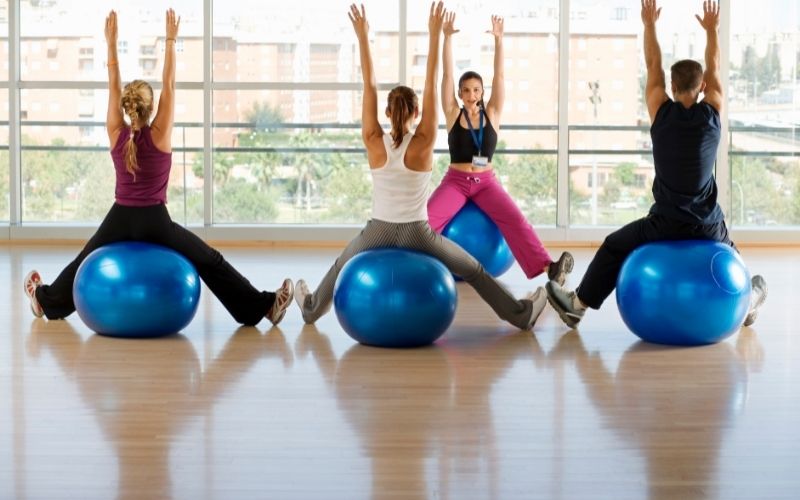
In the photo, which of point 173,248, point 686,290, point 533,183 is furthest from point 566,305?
point 533,183

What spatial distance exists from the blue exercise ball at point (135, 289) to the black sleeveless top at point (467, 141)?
72.1 inches

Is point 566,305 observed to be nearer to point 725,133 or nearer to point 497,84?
point 497,84

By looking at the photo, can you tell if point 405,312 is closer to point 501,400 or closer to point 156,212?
point 501,400

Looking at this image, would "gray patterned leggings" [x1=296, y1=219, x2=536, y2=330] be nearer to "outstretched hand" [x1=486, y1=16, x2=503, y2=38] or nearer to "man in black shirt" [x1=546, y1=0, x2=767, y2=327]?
"man in black shirt" [x1=546, y1=0, x2=767, y2=327]

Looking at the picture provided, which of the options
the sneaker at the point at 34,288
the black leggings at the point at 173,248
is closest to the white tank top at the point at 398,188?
the black leggings at the point at 173,248

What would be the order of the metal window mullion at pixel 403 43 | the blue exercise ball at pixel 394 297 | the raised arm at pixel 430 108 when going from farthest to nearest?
the metal window mullion at pixel 403 43 → the raised arm at pixel 430 108 → the blue exercise ball at pixel 394 297

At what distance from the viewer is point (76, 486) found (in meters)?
2.91

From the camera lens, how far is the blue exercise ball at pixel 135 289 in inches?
192

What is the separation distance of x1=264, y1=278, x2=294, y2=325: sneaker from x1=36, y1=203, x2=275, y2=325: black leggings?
28mm

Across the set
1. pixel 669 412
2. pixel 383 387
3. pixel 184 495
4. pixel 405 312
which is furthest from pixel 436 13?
pixel 184 495

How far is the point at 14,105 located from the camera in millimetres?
9352

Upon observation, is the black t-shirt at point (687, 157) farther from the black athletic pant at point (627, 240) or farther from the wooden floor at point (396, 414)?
the wooden floor at point (396, 414)

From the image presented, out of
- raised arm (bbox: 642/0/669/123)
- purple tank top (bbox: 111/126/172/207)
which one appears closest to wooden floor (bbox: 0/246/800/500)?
purple tank top (bbox: 111/126/172/207)

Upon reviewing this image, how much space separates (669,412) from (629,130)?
19.5ft
